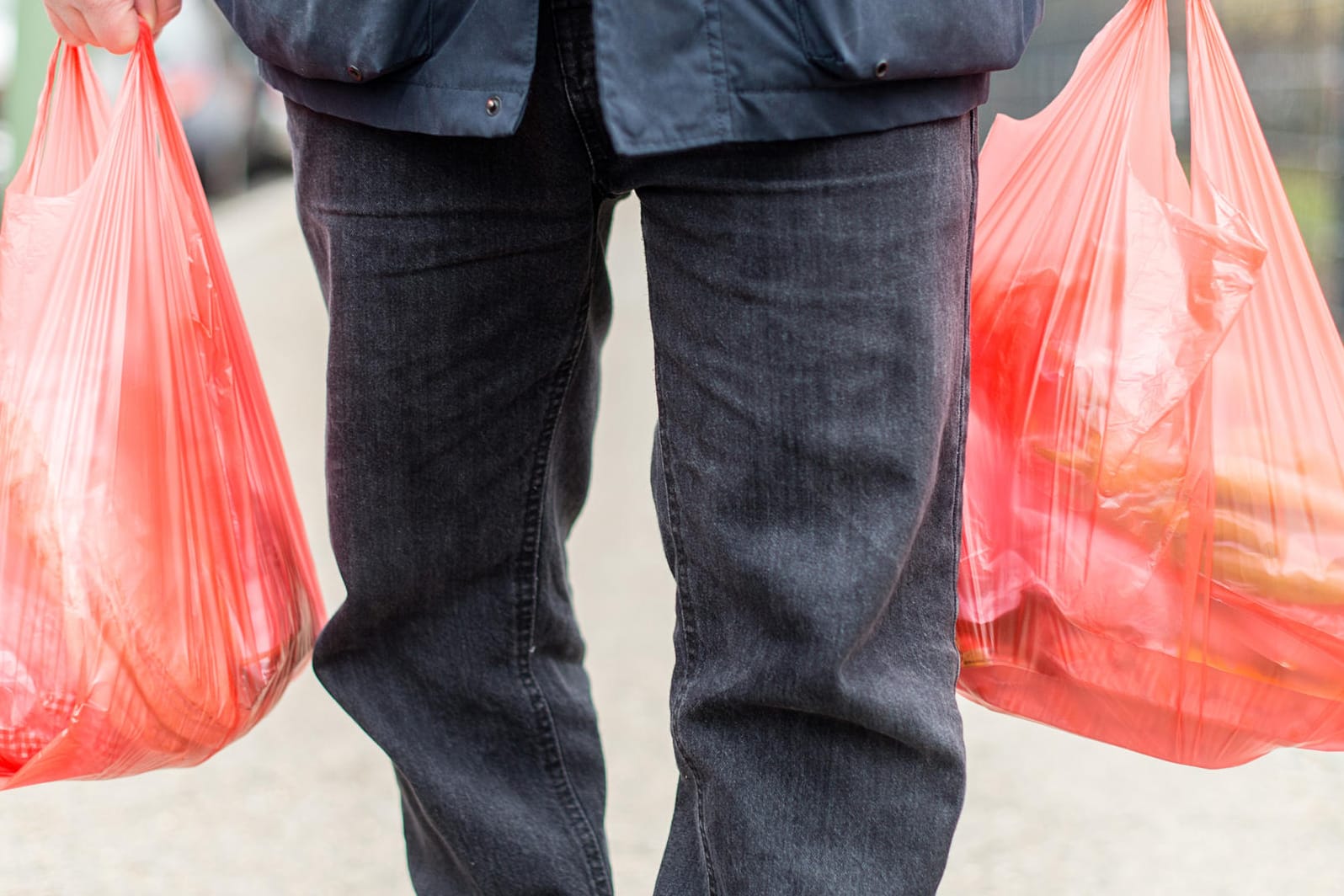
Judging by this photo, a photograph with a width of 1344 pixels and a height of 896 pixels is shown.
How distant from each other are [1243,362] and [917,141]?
0.34m

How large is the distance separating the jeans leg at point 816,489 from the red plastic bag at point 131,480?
39 cm

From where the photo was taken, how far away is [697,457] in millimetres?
935

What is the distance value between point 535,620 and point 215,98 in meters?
7.64

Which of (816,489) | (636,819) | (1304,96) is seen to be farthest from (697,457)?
(1304,96)

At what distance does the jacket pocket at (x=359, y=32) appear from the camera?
88 centimetres

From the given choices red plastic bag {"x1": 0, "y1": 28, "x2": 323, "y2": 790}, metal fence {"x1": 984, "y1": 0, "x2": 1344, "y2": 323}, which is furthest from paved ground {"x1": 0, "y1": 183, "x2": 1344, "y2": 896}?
metal fence {"x1": 984, "y1": 0, "x2": 1344, "y2": 323}

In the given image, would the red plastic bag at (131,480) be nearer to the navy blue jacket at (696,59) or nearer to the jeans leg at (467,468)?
the jeans leg at (467,468)

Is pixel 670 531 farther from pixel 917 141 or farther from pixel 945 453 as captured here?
pixel 917 141

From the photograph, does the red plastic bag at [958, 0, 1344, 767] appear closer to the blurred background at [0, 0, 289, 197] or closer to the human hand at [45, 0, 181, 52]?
the human hand at [45, 0, 181, 52]

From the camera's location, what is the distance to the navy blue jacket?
815 millimetres

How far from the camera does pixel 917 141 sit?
0.87 meters

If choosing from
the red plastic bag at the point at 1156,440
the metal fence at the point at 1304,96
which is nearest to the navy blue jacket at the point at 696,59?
the red plastic bag at the point at 1156,440

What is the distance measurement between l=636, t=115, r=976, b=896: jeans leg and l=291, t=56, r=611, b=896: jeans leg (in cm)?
12

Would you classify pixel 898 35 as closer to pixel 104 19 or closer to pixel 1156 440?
pixel 1156 440
